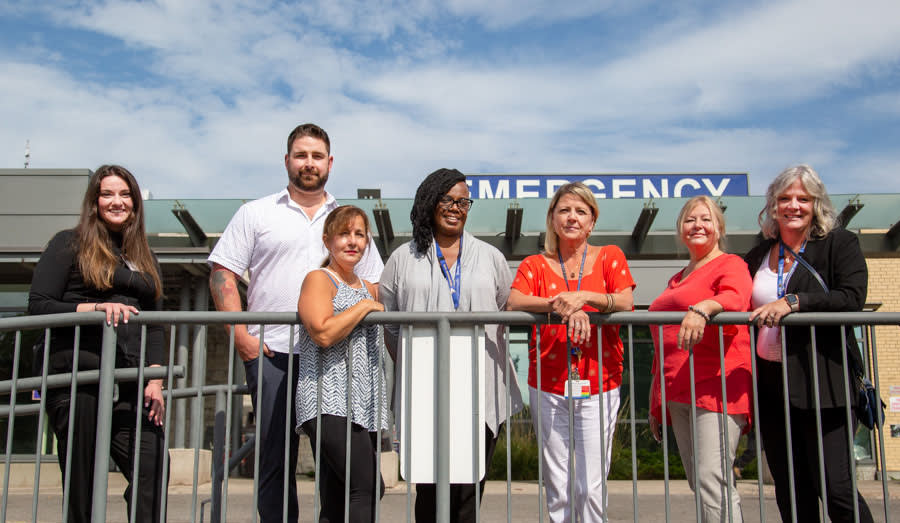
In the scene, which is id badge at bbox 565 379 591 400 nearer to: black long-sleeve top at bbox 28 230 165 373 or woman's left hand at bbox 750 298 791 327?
woman's left hand at bbox 750 298 791 327

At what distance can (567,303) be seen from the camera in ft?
10.7

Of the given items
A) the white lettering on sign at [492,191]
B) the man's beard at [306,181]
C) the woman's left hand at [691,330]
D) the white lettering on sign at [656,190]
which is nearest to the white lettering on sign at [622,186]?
the white lettering on sign at [656,190]

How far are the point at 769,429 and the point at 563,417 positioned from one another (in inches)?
37.2

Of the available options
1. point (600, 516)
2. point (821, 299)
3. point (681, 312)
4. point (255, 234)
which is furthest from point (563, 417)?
point (255, 234)

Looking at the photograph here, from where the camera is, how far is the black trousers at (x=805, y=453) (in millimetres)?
3256

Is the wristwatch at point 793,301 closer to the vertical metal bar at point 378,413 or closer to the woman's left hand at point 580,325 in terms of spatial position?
the woman's left hand at point 580,325

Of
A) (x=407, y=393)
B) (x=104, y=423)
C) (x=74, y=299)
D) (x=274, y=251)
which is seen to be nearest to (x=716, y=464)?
(x=407, y=393)

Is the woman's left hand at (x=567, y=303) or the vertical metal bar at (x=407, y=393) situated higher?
the woman's left hand at (x=567, y=303)

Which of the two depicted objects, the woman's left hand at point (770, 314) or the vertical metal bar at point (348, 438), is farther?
the woman's left hand at point (770, 314)

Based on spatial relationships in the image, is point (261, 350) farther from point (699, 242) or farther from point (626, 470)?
point (626, 470)

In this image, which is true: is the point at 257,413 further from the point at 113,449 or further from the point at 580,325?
the point at 580,325

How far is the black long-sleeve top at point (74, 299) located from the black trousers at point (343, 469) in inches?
35.1

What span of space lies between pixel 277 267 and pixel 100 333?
2.90 feet

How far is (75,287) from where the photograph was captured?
350 cm
